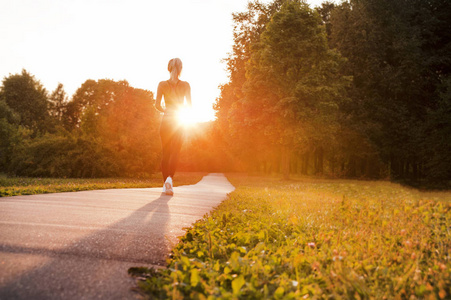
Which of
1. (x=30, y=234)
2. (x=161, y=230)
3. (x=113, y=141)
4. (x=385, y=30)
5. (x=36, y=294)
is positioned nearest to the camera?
(x=36, y=294)

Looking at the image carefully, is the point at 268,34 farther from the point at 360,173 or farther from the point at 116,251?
the point at 116,251

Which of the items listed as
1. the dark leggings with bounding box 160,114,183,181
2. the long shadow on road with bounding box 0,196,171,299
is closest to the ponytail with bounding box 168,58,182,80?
the dark leggings with bounding box 160,114,183,181

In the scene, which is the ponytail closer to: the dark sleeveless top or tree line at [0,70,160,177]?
the dark sleeveless top

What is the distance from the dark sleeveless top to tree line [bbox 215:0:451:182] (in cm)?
1449

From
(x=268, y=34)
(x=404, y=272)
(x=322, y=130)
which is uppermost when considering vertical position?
(x=268, y=34)

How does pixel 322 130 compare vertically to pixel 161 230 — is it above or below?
above

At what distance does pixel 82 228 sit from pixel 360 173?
32539 millimetres

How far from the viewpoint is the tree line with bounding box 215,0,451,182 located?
21281 mm

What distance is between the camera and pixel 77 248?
2.41 metres

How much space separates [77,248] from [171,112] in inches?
161

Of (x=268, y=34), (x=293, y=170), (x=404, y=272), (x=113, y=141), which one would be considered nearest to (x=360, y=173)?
(x=293, y=170)

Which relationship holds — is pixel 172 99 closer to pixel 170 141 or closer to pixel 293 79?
pixel 170 141

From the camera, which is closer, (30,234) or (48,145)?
(30,234)

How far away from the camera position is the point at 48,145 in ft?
65.3
